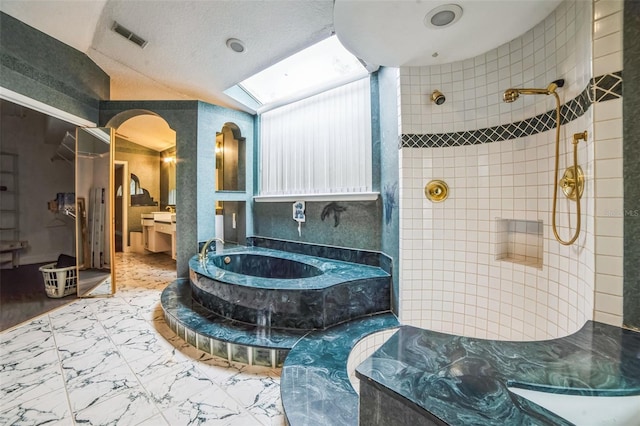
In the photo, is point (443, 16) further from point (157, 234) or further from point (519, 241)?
point (157, 234)

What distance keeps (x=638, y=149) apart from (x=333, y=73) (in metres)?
2.60

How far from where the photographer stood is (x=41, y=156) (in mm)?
3021

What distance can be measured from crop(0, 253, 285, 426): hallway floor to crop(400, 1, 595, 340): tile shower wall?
141cm

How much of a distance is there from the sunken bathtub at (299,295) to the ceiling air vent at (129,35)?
7.80 feet

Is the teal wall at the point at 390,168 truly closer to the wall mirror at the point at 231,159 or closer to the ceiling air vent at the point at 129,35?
the wall mirror at the point at 231,159

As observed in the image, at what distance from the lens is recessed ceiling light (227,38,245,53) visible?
2.34 meters

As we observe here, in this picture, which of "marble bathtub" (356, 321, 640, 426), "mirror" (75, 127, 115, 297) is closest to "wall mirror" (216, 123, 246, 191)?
"mirror" (75, 127, 115, 297)

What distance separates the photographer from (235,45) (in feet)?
7.88

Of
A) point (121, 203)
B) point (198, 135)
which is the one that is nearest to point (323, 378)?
point (198, 135)

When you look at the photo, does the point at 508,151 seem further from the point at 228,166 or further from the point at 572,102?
the point at 228,166

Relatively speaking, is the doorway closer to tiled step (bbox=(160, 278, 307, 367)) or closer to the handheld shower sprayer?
tiled step (bbox=(160, 278, 307, 367))

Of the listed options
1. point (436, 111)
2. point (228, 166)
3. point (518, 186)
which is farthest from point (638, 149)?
point (228, 166)

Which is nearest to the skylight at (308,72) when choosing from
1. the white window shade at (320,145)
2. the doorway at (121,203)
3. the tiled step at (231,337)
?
the white window shade at (320,145)

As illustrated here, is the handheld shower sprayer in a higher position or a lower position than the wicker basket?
higher
